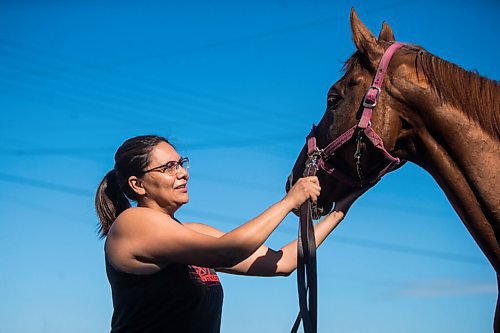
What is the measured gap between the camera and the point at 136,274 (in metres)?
3.03

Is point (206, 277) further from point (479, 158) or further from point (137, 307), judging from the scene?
point (479, 158)

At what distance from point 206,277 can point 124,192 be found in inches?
26.3

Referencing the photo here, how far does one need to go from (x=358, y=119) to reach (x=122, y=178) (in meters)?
1.33

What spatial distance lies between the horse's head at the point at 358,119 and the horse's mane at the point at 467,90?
0.32ft

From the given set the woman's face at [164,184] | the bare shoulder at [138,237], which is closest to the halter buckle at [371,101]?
the woman's face at [164,184]

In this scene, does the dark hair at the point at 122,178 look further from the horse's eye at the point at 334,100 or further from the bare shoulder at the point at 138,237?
the horse's eye at the point at 334,100

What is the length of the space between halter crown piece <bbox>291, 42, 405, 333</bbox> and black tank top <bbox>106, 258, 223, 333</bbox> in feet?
1.67

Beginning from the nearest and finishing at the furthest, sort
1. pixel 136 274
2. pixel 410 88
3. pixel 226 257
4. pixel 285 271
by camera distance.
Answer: pixel 226 257 < pixel 136 274 < pixel 410 88 < pixel 285 271

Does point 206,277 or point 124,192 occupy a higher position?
point 124,192

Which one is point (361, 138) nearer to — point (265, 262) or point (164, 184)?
point (265, 262)

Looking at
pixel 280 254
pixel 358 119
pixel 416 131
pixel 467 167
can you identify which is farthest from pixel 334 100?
pixel 280 254

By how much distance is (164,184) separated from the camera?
3.25 meters

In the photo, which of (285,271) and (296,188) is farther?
(285,271)

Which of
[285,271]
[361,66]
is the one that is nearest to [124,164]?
[285,271]
